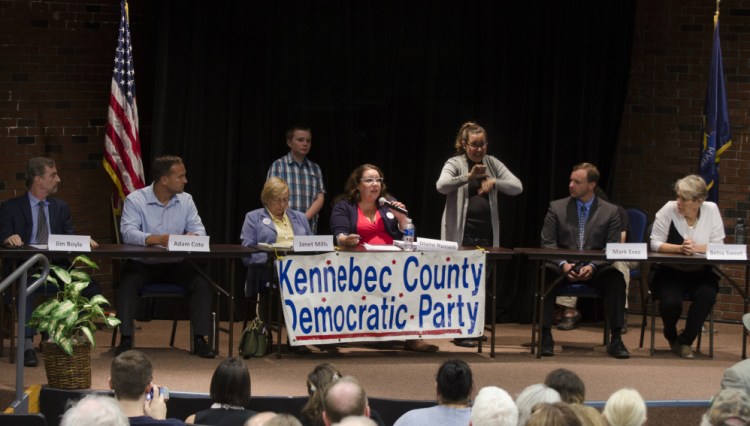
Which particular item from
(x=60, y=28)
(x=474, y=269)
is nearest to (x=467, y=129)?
(x=474, y=269)

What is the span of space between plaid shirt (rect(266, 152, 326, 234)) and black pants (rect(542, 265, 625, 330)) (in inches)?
74.3

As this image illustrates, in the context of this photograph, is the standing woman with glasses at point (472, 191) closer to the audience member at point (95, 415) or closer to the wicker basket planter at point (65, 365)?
the wicker basket planter at point (65, 365)

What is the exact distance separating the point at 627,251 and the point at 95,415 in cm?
454

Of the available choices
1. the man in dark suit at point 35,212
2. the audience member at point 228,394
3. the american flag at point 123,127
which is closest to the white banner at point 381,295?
the man in dark suit at point 35,212

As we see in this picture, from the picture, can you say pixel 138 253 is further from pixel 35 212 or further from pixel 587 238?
pixel 587 238

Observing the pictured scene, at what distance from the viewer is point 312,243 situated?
23.9 ft

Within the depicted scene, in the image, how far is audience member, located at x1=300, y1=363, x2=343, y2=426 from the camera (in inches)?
179

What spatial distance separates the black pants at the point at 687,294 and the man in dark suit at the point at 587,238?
289 mm

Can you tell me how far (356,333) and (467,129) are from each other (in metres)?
1.67

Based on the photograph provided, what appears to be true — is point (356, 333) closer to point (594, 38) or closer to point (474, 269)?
point (474, 269)

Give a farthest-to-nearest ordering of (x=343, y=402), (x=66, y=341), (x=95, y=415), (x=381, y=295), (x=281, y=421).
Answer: (x=381, y=295) < (x=66, y=341) < (x=343, y=402) < (x=95, y=415) < (x=281, y=421)

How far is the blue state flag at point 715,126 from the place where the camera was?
27.5ft

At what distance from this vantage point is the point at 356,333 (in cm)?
738

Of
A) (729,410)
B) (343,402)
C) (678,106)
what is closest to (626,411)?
(729,410)
